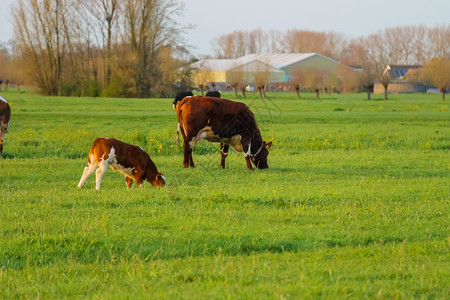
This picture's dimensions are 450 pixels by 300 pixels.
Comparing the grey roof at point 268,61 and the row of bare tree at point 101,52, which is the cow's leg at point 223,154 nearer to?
the row of bare tree at point 101,52

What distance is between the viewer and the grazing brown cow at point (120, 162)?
486 inches

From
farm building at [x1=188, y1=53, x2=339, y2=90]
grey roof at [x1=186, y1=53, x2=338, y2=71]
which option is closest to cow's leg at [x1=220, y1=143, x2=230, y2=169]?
farm building at [x1=188, y1=53, x2=339, y2=90]

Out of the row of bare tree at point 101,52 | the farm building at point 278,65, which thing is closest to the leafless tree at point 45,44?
the row of bare tree at point 101,52

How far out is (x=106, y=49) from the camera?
82.2 m

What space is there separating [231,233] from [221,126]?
7965mm

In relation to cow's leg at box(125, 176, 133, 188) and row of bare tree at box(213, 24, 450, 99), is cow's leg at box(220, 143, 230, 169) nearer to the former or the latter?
cow's leg at box(125, 176, 133, 188)

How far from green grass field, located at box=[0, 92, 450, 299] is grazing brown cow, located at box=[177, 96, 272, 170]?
0.62 m

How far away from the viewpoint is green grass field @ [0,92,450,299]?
5.84 m

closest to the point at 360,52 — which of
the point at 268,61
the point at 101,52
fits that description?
the point at 268,61

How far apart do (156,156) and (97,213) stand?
10.1 m

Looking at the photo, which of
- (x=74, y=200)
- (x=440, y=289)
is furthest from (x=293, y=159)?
(x=440, y=289)

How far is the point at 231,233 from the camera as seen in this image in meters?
8.15

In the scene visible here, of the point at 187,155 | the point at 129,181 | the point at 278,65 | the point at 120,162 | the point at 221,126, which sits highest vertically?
the point at 278,65

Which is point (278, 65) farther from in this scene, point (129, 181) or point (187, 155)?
point (129, 181)
